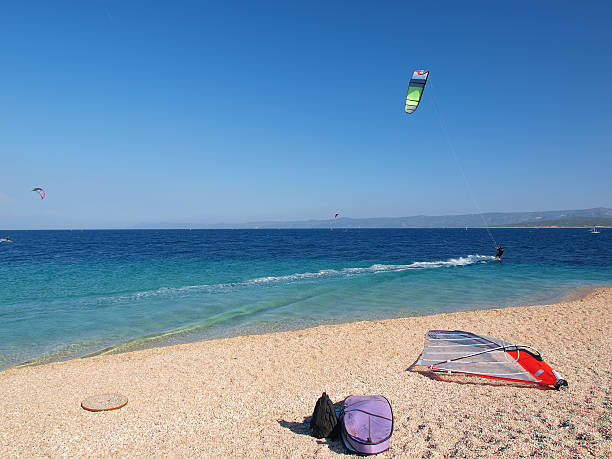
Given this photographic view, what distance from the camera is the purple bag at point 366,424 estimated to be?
5539 mm

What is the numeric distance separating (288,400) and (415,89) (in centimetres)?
1227

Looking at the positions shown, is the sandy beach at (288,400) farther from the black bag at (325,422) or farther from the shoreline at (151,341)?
the shoreline at (151,341)

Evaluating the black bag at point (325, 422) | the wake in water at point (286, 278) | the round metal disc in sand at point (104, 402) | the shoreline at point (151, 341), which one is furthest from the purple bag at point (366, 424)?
the wake in water at point (286, 278)

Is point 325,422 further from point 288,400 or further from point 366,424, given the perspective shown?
point 288,400

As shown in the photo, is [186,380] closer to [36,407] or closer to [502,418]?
[36,407]

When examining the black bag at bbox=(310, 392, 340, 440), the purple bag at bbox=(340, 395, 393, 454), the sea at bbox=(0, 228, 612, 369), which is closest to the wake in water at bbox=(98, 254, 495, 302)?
the sea at bbox=(0, 228, 612, 369)


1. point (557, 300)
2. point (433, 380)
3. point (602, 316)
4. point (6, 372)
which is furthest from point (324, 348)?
point (557, 300)

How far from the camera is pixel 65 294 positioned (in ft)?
67.5

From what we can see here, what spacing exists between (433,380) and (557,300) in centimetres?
1480

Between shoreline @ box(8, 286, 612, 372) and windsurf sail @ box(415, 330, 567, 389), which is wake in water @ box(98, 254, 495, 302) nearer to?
shoreline @ box(8, 286, 612, 372)

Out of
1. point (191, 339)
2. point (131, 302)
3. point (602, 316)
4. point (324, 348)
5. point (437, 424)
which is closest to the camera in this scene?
point (437, 424)

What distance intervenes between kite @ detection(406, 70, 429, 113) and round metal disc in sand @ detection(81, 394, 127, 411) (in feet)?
43.9

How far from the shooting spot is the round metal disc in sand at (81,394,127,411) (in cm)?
734

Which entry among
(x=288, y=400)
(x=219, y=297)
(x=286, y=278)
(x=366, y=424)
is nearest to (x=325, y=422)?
(x=366, y=424)
